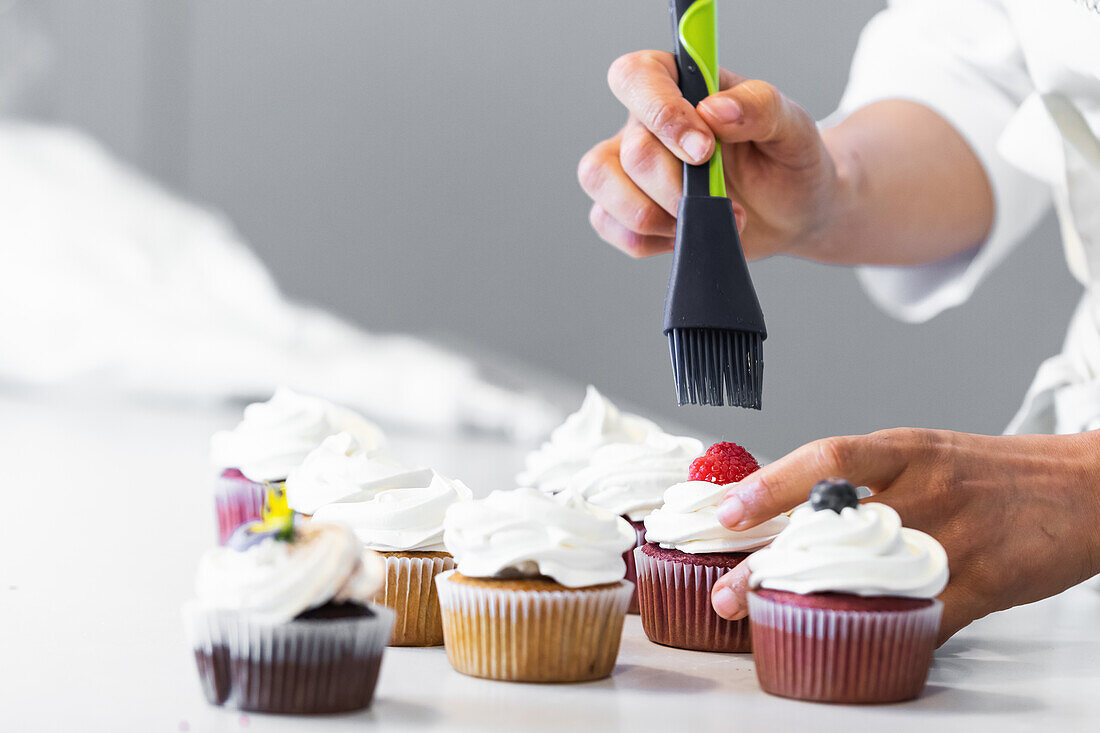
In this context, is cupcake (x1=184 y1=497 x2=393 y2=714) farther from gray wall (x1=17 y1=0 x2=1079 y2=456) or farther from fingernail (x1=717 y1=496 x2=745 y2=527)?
gray wall (x1=17 y1=0 x2=1079 y2=456)

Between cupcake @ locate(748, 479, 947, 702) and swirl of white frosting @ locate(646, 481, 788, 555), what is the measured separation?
0.29 m

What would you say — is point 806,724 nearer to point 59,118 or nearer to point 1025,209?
point 1025,209

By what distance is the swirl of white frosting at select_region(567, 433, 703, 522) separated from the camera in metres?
2.06

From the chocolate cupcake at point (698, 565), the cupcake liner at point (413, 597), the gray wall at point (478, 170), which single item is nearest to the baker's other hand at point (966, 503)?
the chocolate cupcake at point (698, 565)

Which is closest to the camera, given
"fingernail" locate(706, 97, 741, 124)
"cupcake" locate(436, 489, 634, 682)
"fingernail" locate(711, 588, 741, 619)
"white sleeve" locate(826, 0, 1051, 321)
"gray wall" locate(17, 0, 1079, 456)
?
"cupcake" locate(436, 489, 634, 682)

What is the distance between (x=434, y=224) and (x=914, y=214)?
13.2ft

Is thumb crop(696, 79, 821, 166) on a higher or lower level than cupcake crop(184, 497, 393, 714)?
higher

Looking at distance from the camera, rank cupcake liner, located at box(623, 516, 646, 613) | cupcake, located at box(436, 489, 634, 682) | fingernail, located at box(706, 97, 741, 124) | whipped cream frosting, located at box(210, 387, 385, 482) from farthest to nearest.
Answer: whipped cream frosting, located at box(210, 387, 385, 482) → cupcake liner, located at box(623, 516, 646, 613) → fingernail, located at box(706, 97, 741, 124) → cupcake, located at box(436, 489, 634, 682)

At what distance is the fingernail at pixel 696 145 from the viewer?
1.86 metres

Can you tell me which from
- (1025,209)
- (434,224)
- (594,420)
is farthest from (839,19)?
(594,420)

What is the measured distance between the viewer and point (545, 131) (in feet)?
20.8

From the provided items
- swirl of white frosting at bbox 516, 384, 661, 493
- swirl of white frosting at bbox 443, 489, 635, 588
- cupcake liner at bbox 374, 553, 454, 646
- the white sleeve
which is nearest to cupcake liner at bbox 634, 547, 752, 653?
swirl of white frosting at bbox 443, 489, 635, 588

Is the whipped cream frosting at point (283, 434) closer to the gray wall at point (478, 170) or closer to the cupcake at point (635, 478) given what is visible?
the cupcake at point (635, 478)

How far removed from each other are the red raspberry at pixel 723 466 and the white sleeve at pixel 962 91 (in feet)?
4.13
